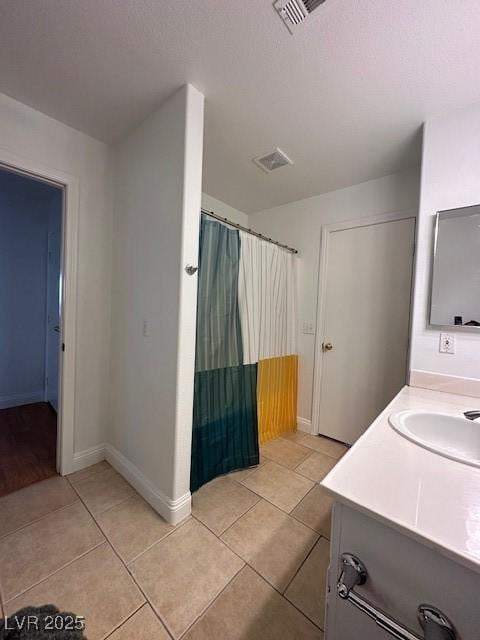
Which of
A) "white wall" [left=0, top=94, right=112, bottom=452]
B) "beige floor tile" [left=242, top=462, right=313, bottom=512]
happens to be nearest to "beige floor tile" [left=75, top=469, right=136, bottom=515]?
"white wall" [left=0, top=94, right=112, bottom=452]

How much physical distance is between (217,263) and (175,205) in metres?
0.46

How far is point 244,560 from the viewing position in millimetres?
1252

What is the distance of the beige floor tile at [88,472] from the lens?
5.85 feet

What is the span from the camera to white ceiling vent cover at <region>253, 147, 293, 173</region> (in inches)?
74.6

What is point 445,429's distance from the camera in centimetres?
108

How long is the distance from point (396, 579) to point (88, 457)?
208 cm

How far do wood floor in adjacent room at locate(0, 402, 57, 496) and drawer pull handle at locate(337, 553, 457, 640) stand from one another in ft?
6.73

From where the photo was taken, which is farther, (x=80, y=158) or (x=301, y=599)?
(x=80, y=158)

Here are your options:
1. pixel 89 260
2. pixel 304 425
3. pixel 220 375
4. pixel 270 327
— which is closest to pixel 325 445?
pixel 304 425

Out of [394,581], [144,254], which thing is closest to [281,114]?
[144,254]

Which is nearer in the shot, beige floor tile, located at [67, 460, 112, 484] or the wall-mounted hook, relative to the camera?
the wall-mounted hook

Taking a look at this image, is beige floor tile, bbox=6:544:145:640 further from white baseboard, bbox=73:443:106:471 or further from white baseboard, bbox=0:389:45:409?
white baseboard, bbox=0:389:45:409

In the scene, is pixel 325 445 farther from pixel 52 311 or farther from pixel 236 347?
pixel 52 311

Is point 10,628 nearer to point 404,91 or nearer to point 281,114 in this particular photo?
point 281,114
